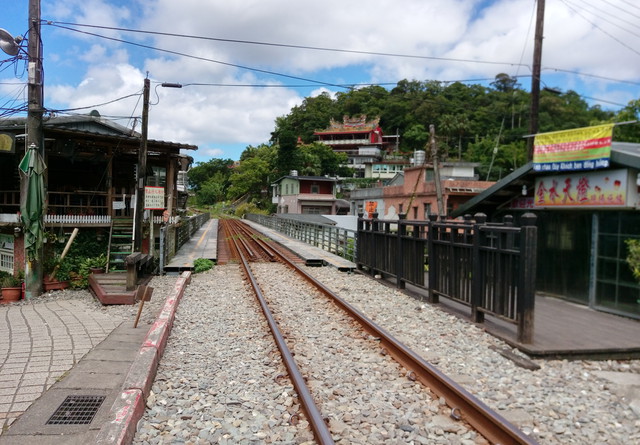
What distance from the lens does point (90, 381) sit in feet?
16.7

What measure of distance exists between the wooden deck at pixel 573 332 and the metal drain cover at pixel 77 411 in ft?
15.5

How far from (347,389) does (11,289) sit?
10.1 metres

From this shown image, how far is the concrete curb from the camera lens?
136 inches

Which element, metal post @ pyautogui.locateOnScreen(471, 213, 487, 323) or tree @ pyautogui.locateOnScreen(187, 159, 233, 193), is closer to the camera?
metal post @ pyautogui.locateOnScreen(471, 213, 487, 323)

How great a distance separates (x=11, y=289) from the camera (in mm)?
11391

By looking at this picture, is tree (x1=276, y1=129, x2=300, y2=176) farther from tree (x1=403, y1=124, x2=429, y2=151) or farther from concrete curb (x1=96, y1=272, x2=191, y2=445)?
concrete curb (x1=96, y1=272, x2=191, y2=445)

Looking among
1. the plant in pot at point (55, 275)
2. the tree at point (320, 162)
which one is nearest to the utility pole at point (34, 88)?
the plant in pot at point (55, 275)

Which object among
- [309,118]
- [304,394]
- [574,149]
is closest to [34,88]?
[304,394]

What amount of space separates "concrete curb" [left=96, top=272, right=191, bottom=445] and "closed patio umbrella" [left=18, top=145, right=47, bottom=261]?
668cm

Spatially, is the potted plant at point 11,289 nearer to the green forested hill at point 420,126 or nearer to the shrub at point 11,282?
the shrub at point 11,282

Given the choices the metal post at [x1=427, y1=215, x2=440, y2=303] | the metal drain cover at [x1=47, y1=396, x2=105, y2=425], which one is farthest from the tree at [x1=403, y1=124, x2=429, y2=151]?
the metal drain cover at [x1=47, y1=396, x2=105, y2=425]

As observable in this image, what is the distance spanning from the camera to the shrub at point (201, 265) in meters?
14.5

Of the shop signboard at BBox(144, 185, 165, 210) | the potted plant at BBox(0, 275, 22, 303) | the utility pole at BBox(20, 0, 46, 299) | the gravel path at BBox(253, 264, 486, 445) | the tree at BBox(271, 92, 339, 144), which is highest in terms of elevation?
the tree at BBox(271, 92, 339, 144)

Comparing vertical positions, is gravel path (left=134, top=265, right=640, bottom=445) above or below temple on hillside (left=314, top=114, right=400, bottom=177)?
below
